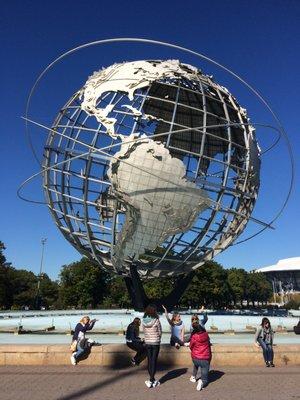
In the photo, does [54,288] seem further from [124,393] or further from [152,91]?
[124,393]

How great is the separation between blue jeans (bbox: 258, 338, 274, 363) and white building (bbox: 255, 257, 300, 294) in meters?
127

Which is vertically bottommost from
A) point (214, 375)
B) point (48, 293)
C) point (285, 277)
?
point (214, 375)

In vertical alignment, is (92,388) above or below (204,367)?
below

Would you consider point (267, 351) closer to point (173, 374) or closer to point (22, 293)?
point (173, 374)

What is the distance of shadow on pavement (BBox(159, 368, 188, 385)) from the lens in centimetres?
802

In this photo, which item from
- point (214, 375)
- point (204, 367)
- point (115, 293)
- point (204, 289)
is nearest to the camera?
point (204, 367)

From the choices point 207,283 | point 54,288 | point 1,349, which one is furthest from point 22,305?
point 1,349

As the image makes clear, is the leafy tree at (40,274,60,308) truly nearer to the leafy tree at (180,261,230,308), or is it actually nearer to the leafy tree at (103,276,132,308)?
the leafy tree at (103,276,132,308)

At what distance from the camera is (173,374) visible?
8508 millimetres

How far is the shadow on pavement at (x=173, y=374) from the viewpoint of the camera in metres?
8.02

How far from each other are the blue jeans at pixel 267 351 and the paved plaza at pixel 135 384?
0.83 feet

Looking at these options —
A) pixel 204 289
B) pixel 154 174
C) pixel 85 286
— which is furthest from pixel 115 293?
pixel 154 174

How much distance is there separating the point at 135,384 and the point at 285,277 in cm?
13628

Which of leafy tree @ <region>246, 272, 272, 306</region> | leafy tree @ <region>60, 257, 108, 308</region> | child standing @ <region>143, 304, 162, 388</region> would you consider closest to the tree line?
leafy tree @ <region>60, 257, 108, 308</region>
